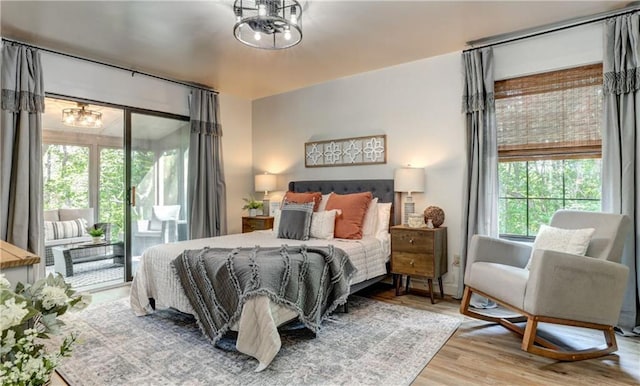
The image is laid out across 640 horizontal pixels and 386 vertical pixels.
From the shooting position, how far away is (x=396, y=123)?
4.06m

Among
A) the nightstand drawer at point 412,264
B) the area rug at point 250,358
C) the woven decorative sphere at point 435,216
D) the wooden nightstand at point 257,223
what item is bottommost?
the area rug at point 250,358

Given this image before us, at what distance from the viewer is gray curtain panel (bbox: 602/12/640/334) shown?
268 centimetres

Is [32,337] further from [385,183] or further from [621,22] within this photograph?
[621,22]

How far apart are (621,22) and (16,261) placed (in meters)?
4.12

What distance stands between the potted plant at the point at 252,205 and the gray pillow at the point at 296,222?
1.28 meters

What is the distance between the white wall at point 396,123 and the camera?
368 cm

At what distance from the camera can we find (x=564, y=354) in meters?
2.22

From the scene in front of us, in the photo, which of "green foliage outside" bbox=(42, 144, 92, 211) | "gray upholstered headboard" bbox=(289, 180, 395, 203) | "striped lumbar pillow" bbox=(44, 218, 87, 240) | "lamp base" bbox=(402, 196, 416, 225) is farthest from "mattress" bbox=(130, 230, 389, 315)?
"green foliage outside" bbox=(42, 144, 92, 211)

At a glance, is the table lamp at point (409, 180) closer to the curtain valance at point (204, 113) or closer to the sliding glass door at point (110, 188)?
the curtain valance at point (204, 113)

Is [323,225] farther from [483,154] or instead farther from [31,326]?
[31,326]

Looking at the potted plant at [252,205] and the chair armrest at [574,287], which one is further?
the potted plant at [252,205]

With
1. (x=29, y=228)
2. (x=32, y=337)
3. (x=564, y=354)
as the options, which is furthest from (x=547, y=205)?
(x=29, y=228)

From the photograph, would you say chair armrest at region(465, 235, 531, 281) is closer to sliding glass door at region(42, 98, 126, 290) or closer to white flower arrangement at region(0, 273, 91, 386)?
white flower arrangement at region(0, 273, 91, 386)

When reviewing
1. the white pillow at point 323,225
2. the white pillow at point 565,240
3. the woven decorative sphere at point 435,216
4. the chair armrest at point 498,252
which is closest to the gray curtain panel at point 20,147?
the white pillow at point 323,225
